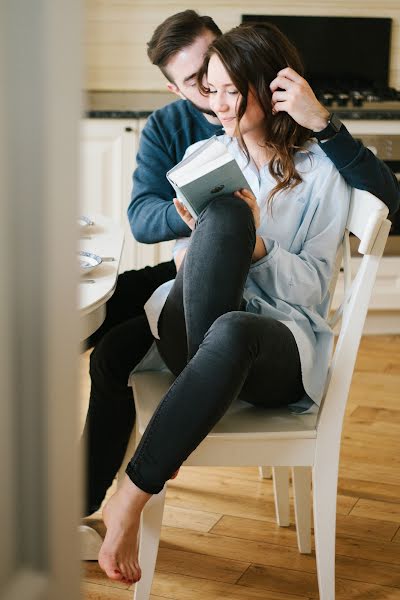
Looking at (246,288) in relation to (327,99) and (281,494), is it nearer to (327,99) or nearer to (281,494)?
(281,494)

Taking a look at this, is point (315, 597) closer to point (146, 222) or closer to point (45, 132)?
point (146, 222)

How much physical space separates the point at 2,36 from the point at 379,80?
4238 millimetres

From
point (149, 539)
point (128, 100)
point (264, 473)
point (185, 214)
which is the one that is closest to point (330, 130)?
point (185, 214)

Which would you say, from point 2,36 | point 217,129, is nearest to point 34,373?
point 2,36

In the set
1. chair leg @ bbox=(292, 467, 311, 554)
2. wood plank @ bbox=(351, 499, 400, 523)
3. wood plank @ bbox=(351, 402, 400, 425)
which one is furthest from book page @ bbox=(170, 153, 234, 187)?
wood plank @ bbox=(351, 402, 400, 425)

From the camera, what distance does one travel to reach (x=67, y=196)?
44 centimetres

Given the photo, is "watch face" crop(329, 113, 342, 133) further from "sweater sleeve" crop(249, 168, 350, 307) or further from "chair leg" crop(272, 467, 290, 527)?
"chair leg" crop(272, 467, 290, 527)

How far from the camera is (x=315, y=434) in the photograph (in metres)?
1.60

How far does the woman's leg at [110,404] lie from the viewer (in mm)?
1827

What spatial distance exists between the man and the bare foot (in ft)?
1.33

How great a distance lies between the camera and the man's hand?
1.74 meters

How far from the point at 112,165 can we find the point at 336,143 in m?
2.22

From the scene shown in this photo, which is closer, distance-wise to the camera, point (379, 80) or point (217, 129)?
point (217, 129)

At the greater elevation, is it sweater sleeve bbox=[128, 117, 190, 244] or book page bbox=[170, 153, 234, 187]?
book page bbox=[170, 153, 234, 187]
